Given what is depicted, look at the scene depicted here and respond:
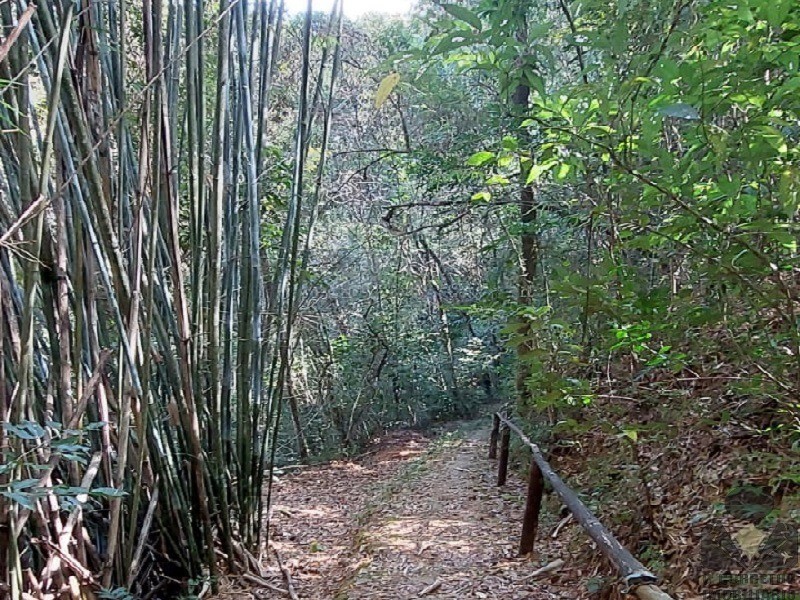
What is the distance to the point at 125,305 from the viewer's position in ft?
6.85

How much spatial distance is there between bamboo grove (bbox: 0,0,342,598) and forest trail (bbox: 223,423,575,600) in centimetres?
69

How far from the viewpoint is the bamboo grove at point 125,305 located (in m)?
Result: 1.71

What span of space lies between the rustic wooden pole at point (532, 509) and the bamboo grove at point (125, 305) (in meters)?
1.36

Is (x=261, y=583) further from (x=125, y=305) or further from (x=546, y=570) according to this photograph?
(x=125, y=305)

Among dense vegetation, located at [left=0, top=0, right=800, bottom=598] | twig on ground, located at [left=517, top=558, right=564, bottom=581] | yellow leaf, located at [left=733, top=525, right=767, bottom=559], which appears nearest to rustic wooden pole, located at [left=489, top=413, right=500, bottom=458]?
dense vegetation, located at [left=0, top=0, right=800, bottom=598]

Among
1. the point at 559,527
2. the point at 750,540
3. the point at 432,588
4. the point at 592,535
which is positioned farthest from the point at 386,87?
the point at 559,527

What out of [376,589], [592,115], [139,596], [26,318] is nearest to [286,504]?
[376,589]

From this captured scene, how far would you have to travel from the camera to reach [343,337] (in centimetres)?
923

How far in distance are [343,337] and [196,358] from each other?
6550mm

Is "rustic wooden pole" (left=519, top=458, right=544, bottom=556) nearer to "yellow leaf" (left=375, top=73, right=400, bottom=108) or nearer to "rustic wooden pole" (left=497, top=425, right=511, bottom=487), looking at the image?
"rustic wooden pole" (left=497, top=425, right=511, bottom=487)

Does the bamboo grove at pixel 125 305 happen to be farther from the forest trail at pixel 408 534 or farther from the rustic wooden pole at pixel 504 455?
the rustic wooden pole at pixel 504 455

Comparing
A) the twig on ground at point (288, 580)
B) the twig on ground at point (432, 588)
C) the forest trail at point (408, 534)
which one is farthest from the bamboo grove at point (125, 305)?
the twig on ground at point (432, 588)

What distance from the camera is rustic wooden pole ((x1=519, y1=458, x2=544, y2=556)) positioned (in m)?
3.07

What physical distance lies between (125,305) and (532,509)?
2133mm
